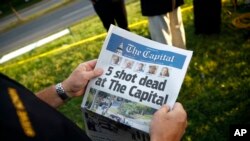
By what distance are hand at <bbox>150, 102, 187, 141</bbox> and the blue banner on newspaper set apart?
250 millimetres

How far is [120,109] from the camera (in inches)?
57.1

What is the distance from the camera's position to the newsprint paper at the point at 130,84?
143cm

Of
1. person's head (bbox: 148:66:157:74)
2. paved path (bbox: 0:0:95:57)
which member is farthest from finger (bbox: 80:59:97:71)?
paved path (bbox: 0:0:95:57)

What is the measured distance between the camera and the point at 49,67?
17.5 ft

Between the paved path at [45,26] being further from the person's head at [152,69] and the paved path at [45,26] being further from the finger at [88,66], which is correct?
the person's head at [152,69]

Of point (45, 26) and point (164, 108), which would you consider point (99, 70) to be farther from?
point (45, 26)

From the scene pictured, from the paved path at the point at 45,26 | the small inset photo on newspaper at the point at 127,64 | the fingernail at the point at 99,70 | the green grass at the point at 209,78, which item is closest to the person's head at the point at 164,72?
the small inset photo on newspaper at the point at 127,64

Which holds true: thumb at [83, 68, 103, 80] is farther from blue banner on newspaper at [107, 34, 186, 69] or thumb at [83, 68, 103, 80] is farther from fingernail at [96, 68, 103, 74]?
blue banner on newspaper at [107, 34, 186, 69]

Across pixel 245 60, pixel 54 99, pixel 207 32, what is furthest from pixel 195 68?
pixel 54 99

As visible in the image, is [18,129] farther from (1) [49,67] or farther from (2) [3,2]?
(2) [3,2]

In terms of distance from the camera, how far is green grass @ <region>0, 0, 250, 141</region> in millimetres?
2814

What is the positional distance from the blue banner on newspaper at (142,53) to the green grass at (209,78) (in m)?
1.35

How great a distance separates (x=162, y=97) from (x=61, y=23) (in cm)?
1270

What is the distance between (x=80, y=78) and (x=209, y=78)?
210 centimetres
